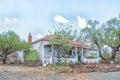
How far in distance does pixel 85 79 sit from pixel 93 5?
6407 millimetres

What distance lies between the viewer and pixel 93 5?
63.7 ft

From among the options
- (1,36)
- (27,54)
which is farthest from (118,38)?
(1,36)

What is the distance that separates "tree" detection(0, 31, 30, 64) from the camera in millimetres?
32294

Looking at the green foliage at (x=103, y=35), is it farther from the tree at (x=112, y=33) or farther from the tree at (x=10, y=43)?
the tree at (x=10, y=43)

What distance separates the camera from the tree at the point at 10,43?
3229cm

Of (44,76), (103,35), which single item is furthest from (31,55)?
(44,76)

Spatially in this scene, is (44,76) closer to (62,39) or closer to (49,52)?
(62,39)

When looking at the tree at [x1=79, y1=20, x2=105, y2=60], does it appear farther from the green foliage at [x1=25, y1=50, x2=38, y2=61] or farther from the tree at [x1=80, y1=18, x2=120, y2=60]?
the green foliage at [x1=25, y1=50, x2=38, y2=61]

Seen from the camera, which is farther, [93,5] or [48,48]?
[48,48]

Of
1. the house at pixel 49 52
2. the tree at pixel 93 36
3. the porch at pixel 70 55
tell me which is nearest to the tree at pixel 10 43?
the house at pixel 49 52

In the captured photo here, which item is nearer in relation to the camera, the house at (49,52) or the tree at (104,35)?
the house at (49,52)

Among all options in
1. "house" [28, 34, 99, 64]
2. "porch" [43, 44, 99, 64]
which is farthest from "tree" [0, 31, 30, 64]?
"porch" [43, 44, 99, 64]

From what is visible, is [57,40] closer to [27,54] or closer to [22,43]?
[22,43]

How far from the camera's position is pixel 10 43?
3247cm
